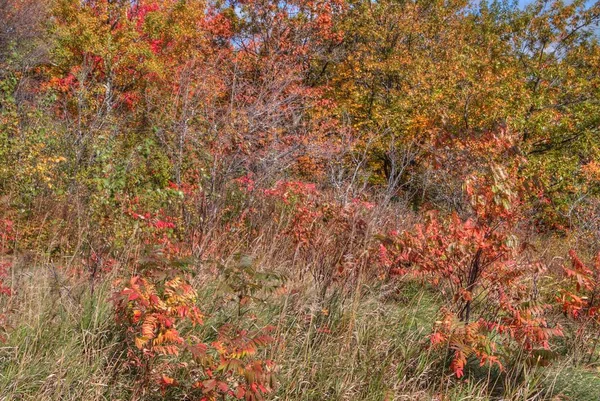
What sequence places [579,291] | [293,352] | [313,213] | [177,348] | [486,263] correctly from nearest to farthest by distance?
[177,348]
[293,352]
[486,263]
[579,291]
[313,213]

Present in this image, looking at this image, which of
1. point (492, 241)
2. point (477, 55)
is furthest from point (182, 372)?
point (477, 55)

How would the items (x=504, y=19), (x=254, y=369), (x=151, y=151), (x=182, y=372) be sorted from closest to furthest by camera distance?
(x=254, y=369), (x=182, y=372), (x=151, y=151), (x=504, y=19)

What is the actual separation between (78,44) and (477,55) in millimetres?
11707

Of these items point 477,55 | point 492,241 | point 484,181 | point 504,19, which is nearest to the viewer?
point 492,241

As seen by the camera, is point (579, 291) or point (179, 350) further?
point (579, 291)

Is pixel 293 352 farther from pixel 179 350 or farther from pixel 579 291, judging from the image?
pixel 579 291

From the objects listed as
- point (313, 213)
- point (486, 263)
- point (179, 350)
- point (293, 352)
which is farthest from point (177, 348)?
point (313, 213)

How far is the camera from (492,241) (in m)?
3.87

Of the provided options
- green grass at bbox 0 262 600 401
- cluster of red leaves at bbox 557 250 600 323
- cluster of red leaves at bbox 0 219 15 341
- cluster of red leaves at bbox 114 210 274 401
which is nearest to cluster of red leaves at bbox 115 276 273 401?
cluster of red leaves at bbox 114 210 274 401

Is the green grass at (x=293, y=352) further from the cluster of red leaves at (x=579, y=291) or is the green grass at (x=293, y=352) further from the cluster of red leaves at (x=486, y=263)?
the cluster of red leaves at (x=579, y=291)

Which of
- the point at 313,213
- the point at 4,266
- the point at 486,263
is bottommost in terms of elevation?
the point at 4,266

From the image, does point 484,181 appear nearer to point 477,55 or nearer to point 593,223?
point 593,223

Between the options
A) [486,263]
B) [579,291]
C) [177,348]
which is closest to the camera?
[177,348]

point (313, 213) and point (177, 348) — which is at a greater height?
point (313, 213)
